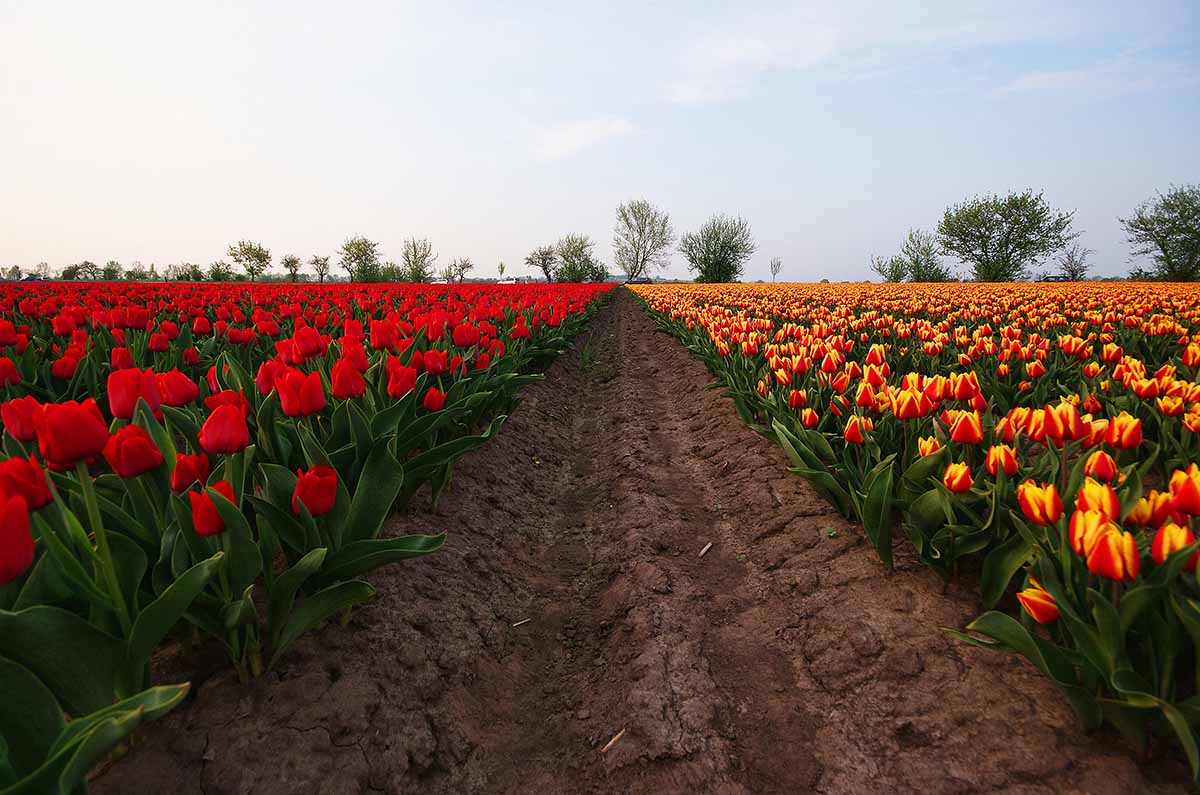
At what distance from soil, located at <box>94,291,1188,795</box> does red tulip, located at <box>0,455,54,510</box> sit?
74 cm

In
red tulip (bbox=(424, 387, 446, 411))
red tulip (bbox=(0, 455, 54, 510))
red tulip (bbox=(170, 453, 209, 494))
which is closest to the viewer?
red tulip (bbox=(0, 455, 54, 510))

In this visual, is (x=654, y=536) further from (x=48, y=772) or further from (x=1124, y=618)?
(x=48, y=772)

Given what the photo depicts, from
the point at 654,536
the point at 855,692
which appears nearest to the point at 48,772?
the point at 855,692

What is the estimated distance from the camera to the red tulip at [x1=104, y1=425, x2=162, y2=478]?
1495 millimetres

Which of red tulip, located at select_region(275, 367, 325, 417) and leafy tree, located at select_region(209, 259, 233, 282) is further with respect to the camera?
leafy tree, located at select_region(209, 259, 233, 282)

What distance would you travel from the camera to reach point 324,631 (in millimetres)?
2146

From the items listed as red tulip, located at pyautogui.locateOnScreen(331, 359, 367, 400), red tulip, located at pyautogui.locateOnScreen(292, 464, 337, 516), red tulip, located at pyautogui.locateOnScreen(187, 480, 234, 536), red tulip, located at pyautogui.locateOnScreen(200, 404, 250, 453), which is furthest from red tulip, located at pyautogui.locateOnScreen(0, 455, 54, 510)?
red tulip, located at pyautogui.locateOnScreen(331, 359, 367, 400)

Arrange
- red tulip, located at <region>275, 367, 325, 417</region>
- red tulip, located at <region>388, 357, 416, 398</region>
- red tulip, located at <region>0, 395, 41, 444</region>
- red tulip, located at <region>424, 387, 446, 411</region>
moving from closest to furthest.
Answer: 1. red tulip, located at <region>0, 395, 41, 444</region>
2. red tulip, located at <region>275, 367, 325, 417</region>
3. red tulip, located at <region>388, 357, 416, 398</region>
4. red tulip, located at <region>424, 387, 446, 411</region>

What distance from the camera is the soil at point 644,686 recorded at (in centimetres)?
171

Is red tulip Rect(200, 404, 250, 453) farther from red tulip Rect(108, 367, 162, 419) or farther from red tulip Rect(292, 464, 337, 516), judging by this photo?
red tulip Rect(108, 367, 162, 419)

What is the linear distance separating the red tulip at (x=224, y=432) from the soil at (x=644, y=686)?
2.43 feet

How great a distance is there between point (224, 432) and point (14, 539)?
677 mm

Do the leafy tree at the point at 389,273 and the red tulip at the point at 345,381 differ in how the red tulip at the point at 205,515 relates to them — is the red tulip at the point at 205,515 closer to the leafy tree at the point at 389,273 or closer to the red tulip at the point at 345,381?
the red tulip at the point at 345,381

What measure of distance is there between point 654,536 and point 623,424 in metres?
2.86
